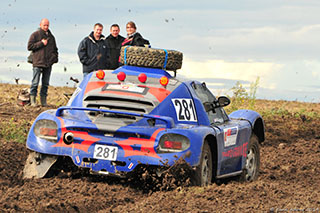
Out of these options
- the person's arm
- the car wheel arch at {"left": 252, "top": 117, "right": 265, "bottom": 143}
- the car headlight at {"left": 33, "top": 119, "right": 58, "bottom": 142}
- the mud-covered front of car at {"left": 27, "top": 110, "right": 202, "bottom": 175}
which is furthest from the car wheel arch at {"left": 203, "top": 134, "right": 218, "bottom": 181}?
the person's arm

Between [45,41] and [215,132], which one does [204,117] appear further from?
[45,41]

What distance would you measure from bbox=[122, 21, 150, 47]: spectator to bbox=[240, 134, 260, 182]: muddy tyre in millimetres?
4990

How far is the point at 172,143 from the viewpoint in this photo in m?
7.77

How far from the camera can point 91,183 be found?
8.18 meters

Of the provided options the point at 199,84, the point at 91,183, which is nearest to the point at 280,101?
the point at 199,84

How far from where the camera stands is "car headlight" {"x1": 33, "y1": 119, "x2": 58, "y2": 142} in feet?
26.5

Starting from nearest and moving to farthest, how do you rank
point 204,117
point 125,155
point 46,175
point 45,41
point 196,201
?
point 196,201 → point 125,155 → point 46,175 → point 204,117 → point 45,41

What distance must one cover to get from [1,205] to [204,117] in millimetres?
3332

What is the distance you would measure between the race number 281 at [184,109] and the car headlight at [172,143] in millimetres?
939

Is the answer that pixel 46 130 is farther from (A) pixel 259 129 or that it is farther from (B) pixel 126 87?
(A) pixel 259 129

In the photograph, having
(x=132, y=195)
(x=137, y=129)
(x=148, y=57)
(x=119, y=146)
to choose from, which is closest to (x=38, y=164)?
(x=119, y=146)

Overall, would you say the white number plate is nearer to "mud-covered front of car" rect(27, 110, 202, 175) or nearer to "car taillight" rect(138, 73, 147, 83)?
"mud-covered front of car" rect(27, 110, 202, 175)

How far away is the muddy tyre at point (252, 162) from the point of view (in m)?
10.4

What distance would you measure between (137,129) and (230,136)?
2016mm
